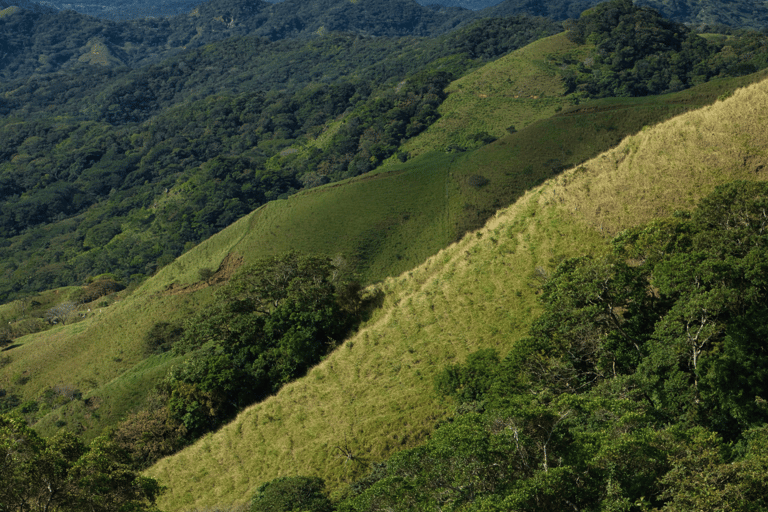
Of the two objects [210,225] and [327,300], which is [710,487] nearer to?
[327,300]

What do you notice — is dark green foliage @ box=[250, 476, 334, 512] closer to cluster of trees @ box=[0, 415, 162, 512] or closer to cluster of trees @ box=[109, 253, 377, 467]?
cluster of trees @ box=[0, 415, 162, 512]

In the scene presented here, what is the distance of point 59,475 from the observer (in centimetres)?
1545

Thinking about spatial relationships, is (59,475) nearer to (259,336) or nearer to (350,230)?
(259,336)

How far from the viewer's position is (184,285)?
71312mm

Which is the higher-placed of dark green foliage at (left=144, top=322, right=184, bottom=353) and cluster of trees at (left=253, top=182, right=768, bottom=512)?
cluster of trees at (left=253, top=182, right=768, bottom=512)

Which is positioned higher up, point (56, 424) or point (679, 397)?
point (679, 397)

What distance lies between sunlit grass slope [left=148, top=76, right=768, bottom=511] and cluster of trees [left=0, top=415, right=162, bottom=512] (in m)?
9.44

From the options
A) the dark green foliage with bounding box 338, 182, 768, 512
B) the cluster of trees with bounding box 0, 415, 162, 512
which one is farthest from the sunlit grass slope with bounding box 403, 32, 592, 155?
the cluster of trees with bounding box 0, 415, 162, 512

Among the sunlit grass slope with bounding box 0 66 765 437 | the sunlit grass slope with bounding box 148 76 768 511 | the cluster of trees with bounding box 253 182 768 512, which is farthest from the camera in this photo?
the sunlit grass slope with bounding box 0 66 765 437

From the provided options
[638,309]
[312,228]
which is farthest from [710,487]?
[312,228]

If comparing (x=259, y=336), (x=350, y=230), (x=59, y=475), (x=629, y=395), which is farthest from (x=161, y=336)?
(x=629, y=395)

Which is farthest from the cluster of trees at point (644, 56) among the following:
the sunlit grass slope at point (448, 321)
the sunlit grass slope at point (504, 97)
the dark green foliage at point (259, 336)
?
the dark green foliage at point (259, 336)

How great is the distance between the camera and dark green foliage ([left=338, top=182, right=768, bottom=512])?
12.7 m

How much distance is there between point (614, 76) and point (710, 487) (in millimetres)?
138290
